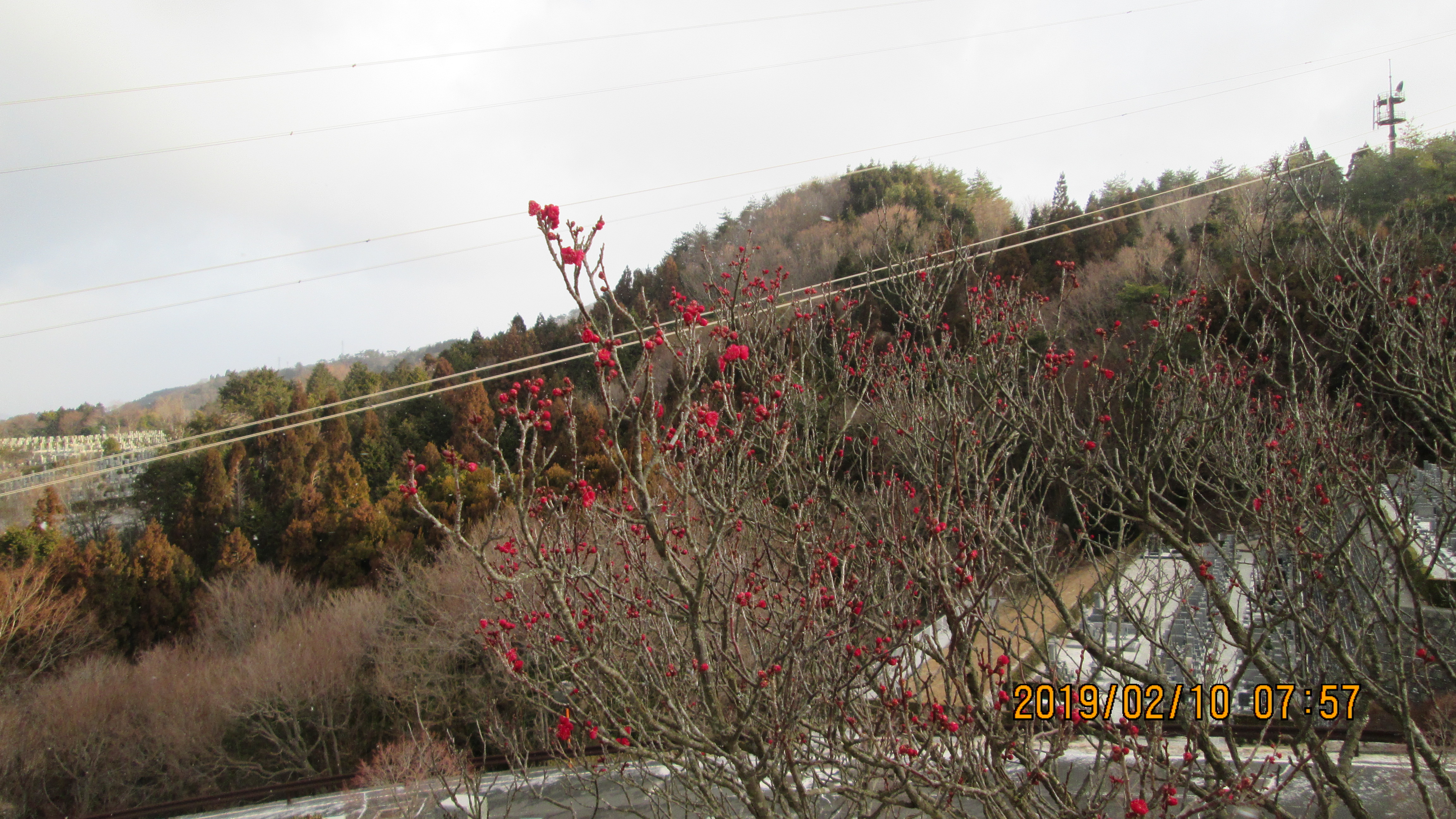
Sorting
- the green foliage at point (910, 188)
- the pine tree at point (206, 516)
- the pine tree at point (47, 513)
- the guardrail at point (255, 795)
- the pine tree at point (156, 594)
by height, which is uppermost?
the green foliage at point (910, 188)

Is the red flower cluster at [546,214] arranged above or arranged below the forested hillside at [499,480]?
above

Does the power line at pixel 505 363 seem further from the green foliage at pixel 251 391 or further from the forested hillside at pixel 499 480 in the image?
the green foliage at pixel 251 391

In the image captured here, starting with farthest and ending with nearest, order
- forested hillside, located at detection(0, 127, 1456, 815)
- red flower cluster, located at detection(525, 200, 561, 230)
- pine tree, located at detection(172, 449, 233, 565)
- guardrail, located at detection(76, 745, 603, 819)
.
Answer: pine tree, located at detection(172, 449, 233, 565) → guardrail, located at detection(76, 745, 603, 819) → forested hillside, located at detection(0, 127, 1456, 815) → red flower cluster, located at detection(525, 200, 561, 230)

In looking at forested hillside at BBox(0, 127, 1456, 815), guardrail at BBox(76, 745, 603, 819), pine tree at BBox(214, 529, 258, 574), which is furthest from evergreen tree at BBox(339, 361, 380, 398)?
guardrail at BBox(76, 745, 603, 819)

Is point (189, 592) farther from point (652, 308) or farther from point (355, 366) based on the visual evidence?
point (652, 308)

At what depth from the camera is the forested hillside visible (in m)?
4.00

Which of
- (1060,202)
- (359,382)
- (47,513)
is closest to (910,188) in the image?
(1060,202)

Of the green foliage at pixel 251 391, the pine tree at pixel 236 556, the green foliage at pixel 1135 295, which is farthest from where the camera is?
the green foliage at pixel 251 391

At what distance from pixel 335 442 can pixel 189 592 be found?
187 inches

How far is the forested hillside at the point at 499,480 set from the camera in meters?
4.00

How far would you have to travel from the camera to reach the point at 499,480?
1.89 m

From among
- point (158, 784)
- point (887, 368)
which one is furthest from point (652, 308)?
point (158, 784)

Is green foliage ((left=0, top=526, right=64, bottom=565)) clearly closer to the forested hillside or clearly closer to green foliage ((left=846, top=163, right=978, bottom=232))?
the forested hillside

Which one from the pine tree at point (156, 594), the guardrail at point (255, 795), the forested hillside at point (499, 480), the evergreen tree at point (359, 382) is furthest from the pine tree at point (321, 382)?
the guardrail at point (255, 795)
